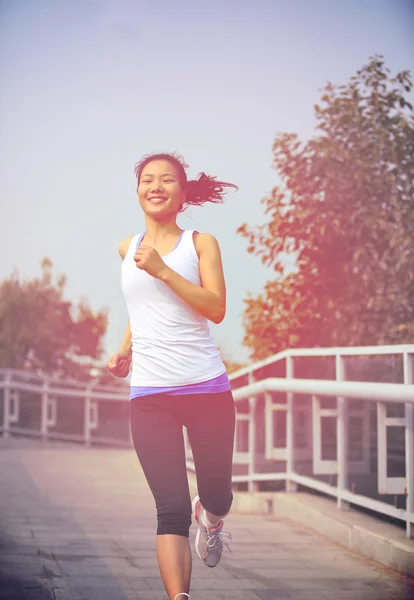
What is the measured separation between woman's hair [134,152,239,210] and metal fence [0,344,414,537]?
1.16 meters

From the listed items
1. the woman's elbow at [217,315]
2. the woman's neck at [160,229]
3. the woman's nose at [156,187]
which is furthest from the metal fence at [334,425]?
the woman's nose at [156,187]

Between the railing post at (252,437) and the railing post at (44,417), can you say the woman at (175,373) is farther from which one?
the railing post at (44,417)

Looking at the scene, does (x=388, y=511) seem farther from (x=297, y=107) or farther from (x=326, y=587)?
(x=297, y=107)

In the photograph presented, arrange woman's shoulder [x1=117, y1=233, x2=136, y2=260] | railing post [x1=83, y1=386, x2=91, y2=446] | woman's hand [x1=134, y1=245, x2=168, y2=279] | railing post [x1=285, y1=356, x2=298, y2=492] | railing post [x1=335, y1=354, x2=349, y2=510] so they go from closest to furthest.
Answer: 1. woman's hand [x1=134, y1=245, x2=168, y2=279]
2. woman's shoulder [x1=117, y1=233, x2=136, y2=260]
3. railing post [x1=335, y1=354, x2=349, y2=510]
4. railing post [x1=285, y1=356, x2=298, y2=492]
5. railing post [x1=83, y1=386, x2=91, y2=446]

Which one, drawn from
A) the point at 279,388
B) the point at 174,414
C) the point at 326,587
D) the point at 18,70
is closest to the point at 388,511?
the point at 326,587

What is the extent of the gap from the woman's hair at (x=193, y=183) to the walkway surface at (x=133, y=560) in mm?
1437

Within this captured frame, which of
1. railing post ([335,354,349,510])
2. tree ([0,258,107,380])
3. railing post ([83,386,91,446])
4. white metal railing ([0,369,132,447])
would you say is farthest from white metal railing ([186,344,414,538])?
white metal railing ([0,369,132,447])

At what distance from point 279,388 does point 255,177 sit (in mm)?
1376

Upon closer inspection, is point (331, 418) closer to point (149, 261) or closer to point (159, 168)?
point (159, 168)

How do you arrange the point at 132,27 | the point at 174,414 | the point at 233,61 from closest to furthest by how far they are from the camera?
the point at 174,414
the point at 132,27
the point at 233,61

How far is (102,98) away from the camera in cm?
551

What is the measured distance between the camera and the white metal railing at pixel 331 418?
432 centimetres

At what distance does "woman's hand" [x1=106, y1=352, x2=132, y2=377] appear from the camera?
3.38 m

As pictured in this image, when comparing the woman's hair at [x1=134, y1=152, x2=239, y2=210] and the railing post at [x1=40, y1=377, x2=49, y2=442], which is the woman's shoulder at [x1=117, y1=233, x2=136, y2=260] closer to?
the woman's hair at [x1=134, y1=152, x2=239, y2=210]
